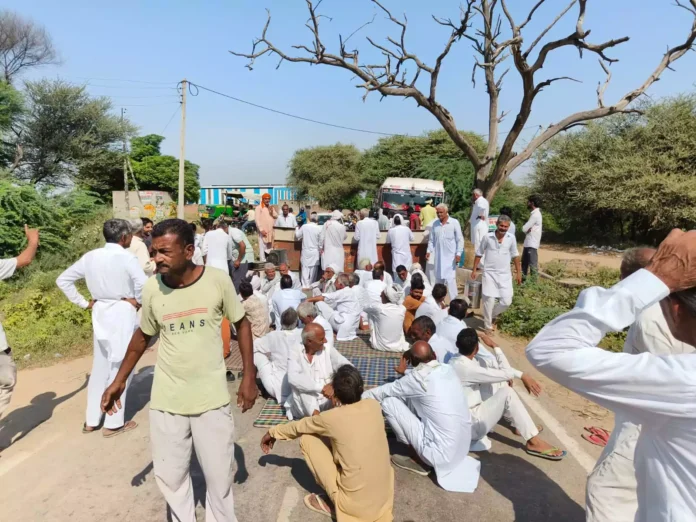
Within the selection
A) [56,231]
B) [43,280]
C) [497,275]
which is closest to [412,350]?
[497,275]

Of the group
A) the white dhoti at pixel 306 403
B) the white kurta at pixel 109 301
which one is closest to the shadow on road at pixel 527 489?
the white dhoti at pixel 306 403

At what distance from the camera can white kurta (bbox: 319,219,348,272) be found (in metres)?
9.04

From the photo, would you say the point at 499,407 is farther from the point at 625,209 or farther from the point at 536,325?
the point at 625,209

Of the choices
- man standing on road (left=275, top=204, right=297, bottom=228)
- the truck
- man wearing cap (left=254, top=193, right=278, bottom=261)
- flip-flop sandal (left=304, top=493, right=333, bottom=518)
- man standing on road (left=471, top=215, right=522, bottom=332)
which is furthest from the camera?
the truck

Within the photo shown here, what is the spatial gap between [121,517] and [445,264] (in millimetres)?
5922

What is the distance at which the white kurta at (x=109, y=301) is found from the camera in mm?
3814

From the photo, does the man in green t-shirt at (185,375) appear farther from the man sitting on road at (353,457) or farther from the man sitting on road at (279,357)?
the man sitting on road at (279,357)

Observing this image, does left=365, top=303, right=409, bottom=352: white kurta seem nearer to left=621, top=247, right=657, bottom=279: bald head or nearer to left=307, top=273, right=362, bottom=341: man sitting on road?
left=307, top=273, right=362, bottom=341: man sitting on road

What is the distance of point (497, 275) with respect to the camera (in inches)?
262

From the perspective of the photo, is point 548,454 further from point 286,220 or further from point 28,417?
point 286,220

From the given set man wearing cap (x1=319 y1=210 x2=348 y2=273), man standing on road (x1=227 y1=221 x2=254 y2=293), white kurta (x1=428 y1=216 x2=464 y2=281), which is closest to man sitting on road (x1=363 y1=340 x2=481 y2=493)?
white kurta (x1=428 y1=216 x2=464 y2=281)

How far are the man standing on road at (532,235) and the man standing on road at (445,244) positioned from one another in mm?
1972

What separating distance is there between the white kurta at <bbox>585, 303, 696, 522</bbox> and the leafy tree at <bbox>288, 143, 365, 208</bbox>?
1438 inches

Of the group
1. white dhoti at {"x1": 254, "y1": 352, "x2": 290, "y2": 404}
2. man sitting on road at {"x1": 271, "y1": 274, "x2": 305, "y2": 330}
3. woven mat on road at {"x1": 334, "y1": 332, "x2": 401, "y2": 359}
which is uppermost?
man sitting on road at {"x1": 271, "y1": 274, "x2": 305, "y2": 330}
